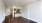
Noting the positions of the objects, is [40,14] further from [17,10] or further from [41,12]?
[17,10]

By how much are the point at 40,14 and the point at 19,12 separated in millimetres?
6351

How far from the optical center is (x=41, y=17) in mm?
4184

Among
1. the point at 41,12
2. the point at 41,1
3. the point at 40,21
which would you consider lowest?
the point at 40,21

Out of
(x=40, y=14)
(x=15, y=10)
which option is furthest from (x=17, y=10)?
(x=40, y=14)

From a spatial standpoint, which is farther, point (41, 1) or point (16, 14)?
point (16, 14)

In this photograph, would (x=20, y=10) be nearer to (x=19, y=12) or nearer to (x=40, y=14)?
(x=19, y=12)

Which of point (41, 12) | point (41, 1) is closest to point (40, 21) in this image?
point (41, 12)

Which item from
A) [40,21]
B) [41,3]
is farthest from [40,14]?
[41,3]

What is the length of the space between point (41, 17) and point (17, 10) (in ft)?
21.7

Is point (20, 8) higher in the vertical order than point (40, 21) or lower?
higher

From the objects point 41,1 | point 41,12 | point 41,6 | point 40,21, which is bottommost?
point 40,21

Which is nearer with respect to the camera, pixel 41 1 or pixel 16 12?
pixel 41 1

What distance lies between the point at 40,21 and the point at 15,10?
21.5ft

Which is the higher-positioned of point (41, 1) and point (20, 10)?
point (41, 1)
